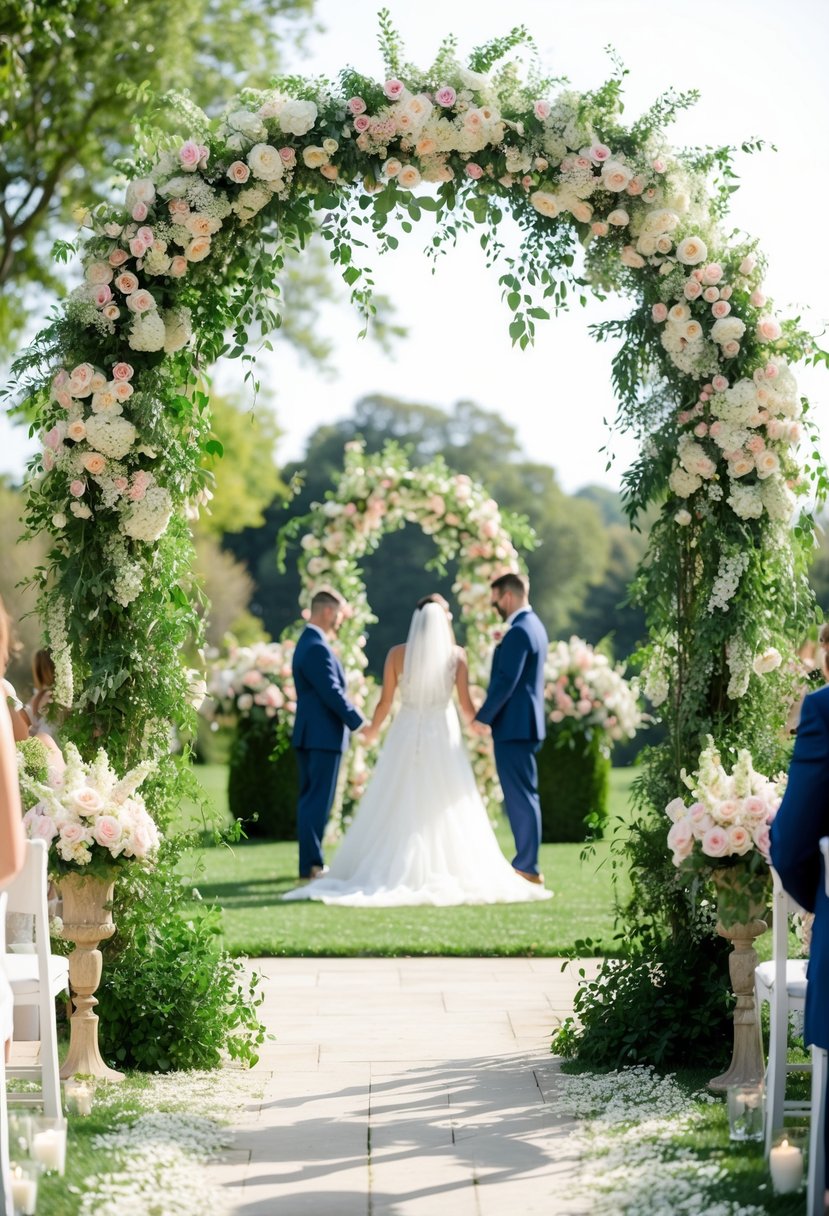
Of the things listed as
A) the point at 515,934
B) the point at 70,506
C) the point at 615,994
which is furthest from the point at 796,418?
the point at 515,934

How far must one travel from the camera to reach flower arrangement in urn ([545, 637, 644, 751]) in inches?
575

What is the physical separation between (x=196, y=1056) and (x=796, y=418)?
333 cm

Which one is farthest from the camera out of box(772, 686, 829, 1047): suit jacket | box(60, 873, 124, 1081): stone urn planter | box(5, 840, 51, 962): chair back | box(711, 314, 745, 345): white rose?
box(711, 314, 745, 345): white rose

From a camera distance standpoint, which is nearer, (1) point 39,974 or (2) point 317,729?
(1) point 39,974

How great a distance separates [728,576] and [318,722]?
18.7 feet

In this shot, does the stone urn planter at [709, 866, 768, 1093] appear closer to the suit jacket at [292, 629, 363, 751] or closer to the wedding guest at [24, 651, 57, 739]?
the wedding guest at [24, 651, 57, 739]

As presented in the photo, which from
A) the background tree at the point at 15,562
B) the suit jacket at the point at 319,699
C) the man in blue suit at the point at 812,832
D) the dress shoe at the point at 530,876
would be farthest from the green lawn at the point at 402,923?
the background tree at the point at 15,562

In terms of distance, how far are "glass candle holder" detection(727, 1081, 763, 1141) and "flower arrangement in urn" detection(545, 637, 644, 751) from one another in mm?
10089

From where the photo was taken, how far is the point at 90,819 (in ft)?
→ 16.9

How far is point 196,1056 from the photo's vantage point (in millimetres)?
5613

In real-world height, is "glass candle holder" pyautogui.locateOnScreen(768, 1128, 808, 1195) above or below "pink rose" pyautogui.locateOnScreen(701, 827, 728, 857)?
below


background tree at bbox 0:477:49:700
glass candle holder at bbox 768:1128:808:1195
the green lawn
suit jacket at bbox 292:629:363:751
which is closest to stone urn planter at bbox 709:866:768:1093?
glass candle holder at bbox 768:1128:808:1195

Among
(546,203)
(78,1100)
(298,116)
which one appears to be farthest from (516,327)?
(78,1100)

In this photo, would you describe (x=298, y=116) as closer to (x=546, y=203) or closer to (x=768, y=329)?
(x=546, y=203)
